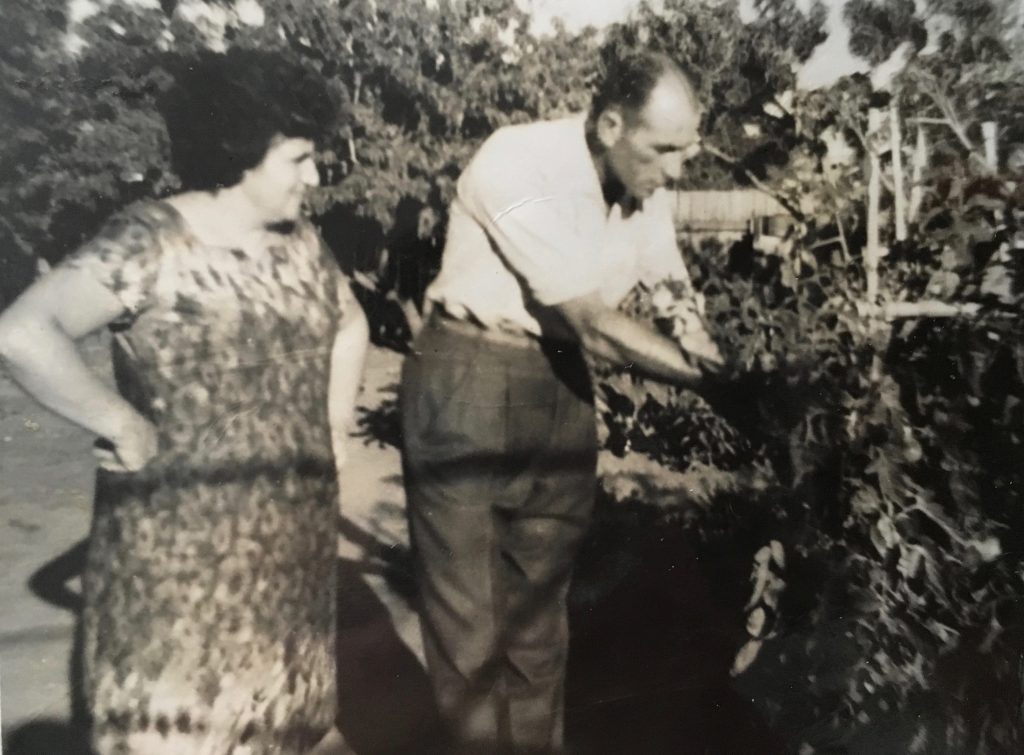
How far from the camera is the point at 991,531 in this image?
65.1 inches

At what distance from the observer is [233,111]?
1.20 m

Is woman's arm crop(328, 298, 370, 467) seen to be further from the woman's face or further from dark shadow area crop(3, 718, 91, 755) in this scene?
dark shadow area crop(3, 718, 91, 755)

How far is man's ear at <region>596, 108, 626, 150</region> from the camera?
135 centimetres

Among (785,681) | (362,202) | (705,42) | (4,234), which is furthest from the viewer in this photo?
(785,681)

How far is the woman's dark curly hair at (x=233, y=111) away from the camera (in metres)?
1.19

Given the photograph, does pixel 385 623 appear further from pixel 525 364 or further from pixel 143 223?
pixel 143 223

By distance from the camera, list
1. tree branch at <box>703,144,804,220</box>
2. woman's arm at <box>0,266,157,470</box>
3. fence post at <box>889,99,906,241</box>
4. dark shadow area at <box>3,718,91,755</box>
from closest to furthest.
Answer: woman's arm at <box>0,266,157,470</box> → dark shadow area at <box>3,718,91,755</box> → tree branch at <box>703,144,804,220</box> → fence post at <box>889,99,906,241</box>

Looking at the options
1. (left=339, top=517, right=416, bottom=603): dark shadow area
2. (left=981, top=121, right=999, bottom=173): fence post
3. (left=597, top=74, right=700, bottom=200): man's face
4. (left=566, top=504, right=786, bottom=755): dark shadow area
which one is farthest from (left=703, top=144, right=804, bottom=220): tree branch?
(left=339, top=517, right=416, bottom=603): dark shadow area

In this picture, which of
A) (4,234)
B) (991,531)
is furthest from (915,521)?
(4,234)

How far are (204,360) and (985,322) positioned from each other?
4.45 ft

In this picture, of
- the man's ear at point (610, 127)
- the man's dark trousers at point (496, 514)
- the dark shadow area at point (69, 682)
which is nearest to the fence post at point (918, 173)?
the man's ear at point (610, 127)

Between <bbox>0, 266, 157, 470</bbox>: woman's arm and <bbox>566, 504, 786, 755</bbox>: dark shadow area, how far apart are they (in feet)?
2.62

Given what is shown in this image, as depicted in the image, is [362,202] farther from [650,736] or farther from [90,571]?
[650,736]

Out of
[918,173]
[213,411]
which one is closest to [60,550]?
[213,411]
